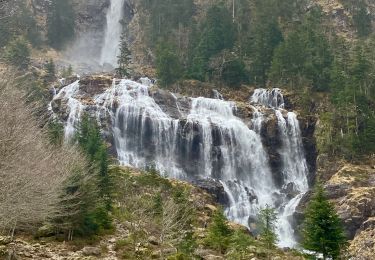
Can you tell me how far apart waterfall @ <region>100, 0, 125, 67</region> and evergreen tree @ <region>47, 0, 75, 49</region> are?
7883 millimetres

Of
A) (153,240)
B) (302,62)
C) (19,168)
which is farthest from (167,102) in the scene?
(19,168)

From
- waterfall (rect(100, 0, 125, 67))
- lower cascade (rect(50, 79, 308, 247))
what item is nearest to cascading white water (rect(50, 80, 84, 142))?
lower cascade (rect(50, 79, 308, 247))

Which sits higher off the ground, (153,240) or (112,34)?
(112,34)

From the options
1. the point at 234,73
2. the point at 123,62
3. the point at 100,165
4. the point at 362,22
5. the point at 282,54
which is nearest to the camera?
the point at 100,165

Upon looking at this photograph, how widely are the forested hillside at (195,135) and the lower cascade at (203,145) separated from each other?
175 millimetres

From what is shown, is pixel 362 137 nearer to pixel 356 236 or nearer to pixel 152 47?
pixel 356 236

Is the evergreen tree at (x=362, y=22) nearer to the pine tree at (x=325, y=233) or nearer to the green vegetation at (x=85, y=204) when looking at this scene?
the green vegetation at (x=85, y=204)

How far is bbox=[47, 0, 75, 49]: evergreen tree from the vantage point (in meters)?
97.8

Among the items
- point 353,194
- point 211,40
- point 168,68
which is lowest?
point 353,194

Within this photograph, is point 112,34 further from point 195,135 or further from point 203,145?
point 203,145

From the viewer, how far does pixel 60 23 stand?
328 ft

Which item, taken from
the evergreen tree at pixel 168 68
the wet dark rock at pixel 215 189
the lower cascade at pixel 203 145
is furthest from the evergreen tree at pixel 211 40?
the wet dark rock at pixel 215 189

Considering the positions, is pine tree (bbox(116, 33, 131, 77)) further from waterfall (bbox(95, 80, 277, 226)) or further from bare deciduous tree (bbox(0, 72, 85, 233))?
bare deciduous tree (bbox(0, 72, 85, 233))

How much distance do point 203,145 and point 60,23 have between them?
55966mm
